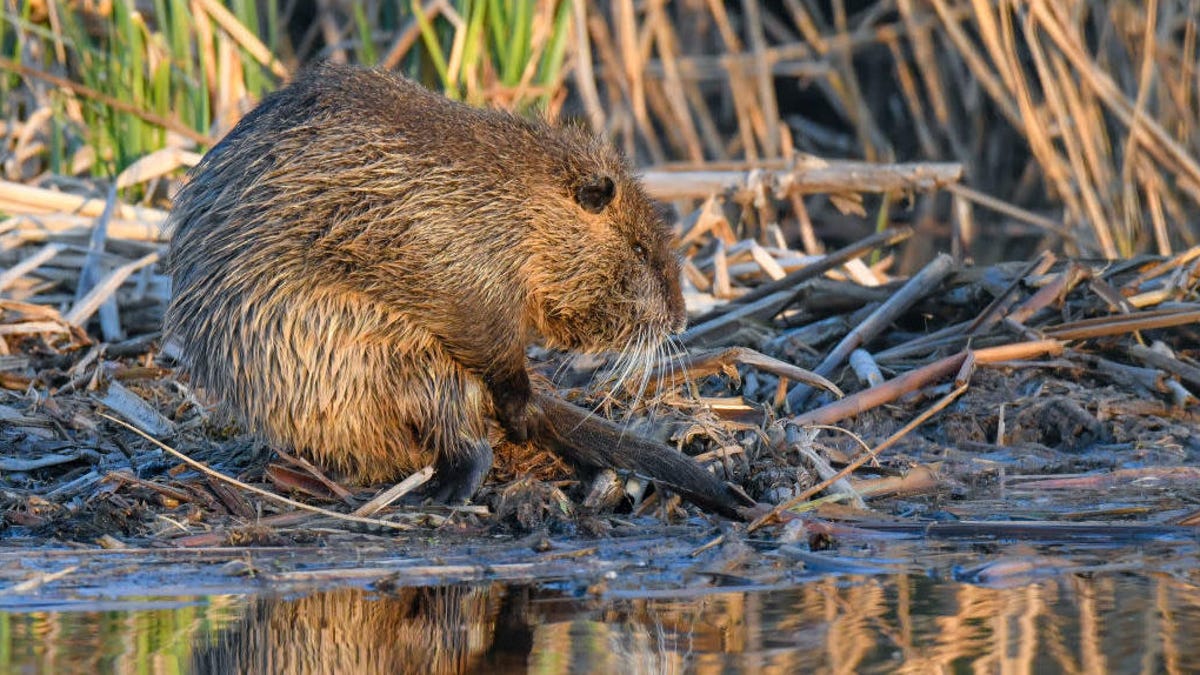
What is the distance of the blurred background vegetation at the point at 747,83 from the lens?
19.7 ft

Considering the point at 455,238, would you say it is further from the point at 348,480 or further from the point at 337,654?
the point at 337,654

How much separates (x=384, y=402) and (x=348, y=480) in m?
0.21

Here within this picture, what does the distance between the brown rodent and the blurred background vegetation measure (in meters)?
0.94

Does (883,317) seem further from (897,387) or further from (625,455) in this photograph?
(625,455)

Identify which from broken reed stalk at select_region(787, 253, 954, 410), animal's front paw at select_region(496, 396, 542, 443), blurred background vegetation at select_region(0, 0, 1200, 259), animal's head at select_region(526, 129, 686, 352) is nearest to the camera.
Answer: animal's front paw at select_region(496, 396, 542, 443)

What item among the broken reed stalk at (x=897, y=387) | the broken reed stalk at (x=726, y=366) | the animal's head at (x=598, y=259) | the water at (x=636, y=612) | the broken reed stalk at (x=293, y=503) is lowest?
the water at (x=636, y=612)

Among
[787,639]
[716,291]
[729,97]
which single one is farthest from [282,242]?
[729,97]

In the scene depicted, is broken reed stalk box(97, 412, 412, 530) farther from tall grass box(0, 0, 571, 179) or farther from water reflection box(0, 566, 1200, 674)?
tall grass box(0, 0, 571, 179)

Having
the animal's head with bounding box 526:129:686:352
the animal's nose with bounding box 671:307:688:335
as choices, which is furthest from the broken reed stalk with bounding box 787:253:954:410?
the animal's head with bounding box 526:129:686:352

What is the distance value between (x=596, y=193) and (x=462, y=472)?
0.75m

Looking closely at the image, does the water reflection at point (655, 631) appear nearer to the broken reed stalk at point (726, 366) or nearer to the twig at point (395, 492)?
the twig at point (395, 492)

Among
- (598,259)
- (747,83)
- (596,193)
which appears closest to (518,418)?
(598,259)

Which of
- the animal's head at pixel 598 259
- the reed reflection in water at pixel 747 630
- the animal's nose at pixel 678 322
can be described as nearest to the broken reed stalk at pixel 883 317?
the animal's nose at pixel 678 322

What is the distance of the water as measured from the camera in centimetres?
230
